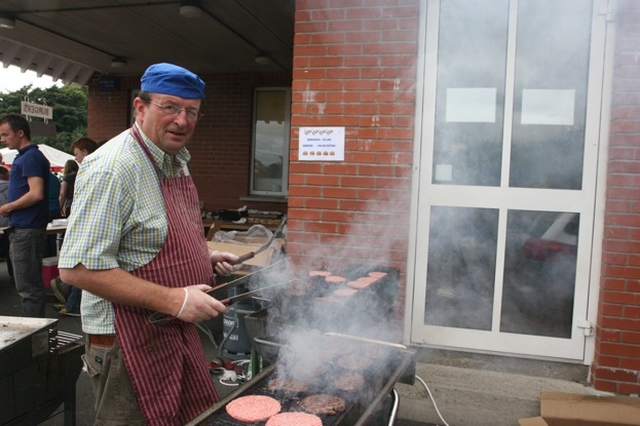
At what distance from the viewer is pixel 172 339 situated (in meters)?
2.08

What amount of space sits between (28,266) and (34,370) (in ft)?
8.94

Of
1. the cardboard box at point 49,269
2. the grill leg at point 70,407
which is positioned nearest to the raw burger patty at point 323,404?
the grill leg at point 70,407

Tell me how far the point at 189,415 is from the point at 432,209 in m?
2.44

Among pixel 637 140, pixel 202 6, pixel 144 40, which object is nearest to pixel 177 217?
pixel 637 140

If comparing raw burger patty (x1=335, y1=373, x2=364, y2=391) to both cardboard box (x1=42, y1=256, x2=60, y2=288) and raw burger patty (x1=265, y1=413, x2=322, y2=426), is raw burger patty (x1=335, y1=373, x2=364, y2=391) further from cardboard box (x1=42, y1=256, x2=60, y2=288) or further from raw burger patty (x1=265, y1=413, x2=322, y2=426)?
cardboard box (x1=42, y1=256, x2=60, y2=288)

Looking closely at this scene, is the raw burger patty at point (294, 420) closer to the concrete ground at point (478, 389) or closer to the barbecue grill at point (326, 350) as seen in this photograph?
the barbecue grill at point (326, 350)

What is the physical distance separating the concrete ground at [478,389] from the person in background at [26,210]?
5.78 ft

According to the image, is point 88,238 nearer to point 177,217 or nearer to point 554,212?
point 177,217

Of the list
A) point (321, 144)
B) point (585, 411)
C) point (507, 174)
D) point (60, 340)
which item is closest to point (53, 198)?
point (60, 340)

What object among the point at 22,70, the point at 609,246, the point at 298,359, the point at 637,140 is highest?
the point at 22,70

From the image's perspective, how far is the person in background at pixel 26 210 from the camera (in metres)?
4.94

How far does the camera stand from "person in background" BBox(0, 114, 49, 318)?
4938 mm

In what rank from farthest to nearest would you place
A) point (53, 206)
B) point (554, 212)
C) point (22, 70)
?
point (22, 70), point (53, 206), point (554, 212)

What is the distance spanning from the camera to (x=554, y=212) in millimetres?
3643
